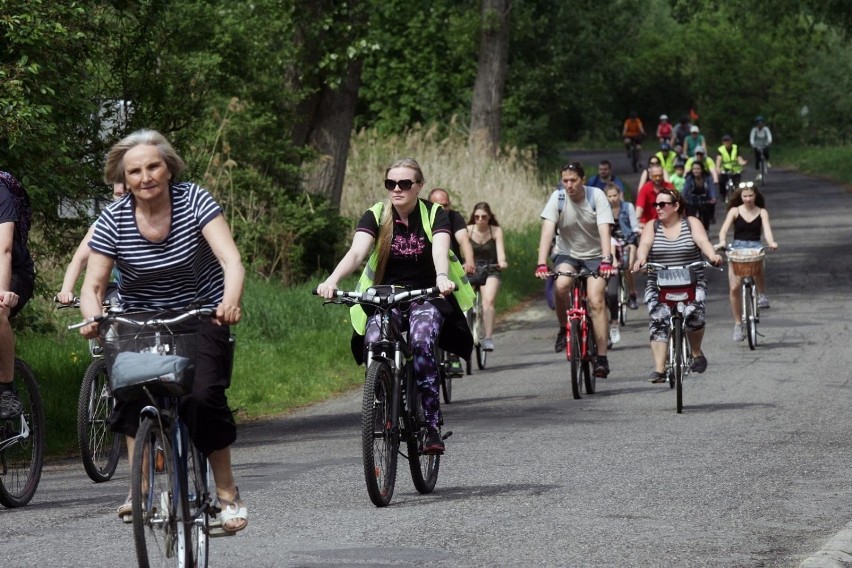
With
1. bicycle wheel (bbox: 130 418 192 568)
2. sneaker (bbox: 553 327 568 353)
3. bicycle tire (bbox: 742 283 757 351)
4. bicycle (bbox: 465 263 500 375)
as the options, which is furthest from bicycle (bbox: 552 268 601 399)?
bicycle wheel (bbox: 130 418 192 568)

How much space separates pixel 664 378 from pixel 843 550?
7.04 meters

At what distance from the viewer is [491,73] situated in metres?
36.7

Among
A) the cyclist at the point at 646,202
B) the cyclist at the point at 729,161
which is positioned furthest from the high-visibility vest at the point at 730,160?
the cyclist at the point at 646,202

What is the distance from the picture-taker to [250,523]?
8.30m

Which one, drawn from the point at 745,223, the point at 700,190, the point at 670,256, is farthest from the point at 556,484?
the point at 700,190

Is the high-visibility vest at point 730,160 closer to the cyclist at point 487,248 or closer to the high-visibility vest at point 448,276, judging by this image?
the cyclist at point 487,248

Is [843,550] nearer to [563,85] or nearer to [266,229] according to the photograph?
[266,229]

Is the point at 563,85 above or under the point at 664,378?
above

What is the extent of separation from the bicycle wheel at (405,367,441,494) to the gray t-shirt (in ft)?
19.8

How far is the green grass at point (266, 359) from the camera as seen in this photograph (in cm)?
1359

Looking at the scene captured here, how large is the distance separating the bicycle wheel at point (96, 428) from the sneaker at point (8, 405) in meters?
1.32

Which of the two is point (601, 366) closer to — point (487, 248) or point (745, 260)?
point (487, 248)

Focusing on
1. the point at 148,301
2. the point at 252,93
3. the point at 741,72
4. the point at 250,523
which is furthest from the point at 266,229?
the point at 741,72

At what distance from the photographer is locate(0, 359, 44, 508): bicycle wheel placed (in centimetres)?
908
